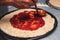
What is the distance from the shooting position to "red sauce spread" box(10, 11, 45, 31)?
823 mm

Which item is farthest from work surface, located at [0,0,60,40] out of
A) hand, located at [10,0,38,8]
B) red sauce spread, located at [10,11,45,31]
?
hand, located at [10,0,38,8]

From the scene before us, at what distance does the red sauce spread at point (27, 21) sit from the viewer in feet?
2.70

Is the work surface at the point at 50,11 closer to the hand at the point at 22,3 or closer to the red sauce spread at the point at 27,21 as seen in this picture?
the red sauce spread at the point at 27,21

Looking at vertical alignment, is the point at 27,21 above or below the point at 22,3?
below

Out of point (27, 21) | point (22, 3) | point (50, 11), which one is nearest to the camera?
point (22, 3)

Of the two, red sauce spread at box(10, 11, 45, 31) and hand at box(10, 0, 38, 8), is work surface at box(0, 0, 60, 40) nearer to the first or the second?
red sauce spread at box(10, 11, 45, 31)

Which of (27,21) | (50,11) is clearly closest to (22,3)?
(27,21)

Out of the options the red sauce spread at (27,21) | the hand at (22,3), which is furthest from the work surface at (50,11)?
the hand at (22,3)

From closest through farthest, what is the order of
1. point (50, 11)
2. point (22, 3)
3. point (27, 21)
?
1. point (22, 3)
2. point (27, 21)
3. point (50, 11)

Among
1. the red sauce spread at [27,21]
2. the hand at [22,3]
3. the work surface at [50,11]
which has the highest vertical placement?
the hand at [22,3]

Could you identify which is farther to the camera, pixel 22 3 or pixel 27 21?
pixel 27 21

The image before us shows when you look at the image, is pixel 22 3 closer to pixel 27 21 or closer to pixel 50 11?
pixel 27 21

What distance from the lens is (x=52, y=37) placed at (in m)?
0.82

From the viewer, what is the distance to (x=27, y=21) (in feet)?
2.79
